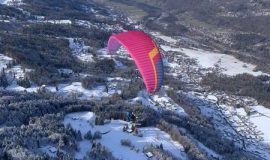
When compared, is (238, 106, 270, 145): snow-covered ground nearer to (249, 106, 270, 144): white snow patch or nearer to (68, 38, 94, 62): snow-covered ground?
(249, 106, 270, 144): white snow patch

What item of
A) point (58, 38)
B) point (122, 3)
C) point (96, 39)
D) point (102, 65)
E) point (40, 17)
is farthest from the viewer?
point (122, 3)

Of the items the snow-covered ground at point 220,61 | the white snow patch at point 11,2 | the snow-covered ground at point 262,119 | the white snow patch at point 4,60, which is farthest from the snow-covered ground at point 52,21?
the snow-covered ground at point 262,119

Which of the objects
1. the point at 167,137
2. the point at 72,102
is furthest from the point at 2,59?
the point at 167,137

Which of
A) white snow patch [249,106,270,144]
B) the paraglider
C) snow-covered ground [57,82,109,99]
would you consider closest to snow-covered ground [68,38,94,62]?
snow-covered ground [57,82,109,99]

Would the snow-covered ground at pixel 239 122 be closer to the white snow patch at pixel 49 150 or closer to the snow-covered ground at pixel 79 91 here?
the snow-covered ground at pixel 79 91

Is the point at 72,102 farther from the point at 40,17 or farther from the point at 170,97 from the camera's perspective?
the point at 40,17
